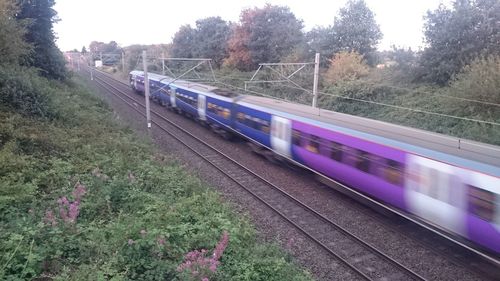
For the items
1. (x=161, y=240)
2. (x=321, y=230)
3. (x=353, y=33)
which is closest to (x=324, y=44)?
(x=353, y=33)

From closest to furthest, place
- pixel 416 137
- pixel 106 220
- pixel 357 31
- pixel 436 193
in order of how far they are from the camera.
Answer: pixel 106 220, pixel 436 193, pixel 416 137, pixel 357 31

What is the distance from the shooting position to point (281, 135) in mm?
16000

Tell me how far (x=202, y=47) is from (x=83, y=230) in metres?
47.2

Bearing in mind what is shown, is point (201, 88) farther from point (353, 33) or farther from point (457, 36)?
point (457, 36)

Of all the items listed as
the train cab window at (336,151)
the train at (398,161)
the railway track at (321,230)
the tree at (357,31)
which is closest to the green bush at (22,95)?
the railway track at (321,230)

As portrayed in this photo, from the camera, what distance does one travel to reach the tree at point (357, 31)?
109 ft

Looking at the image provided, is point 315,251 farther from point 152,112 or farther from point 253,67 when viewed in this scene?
point 253,67

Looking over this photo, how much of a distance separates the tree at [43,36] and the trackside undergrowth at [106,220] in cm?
1567

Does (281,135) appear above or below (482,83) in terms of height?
below

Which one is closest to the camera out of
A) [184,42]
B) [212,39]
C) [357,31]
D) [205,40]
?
[357,31]

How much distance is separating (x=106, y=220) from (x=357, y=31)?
2853 cm

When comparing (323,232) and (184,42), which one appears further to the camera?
(184,42)

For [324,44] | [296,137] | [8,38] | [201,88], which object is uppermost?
[324,44]

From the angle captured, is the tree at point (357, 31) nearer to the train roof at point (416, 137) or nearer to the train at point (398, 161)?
the train at point (398, 161)
